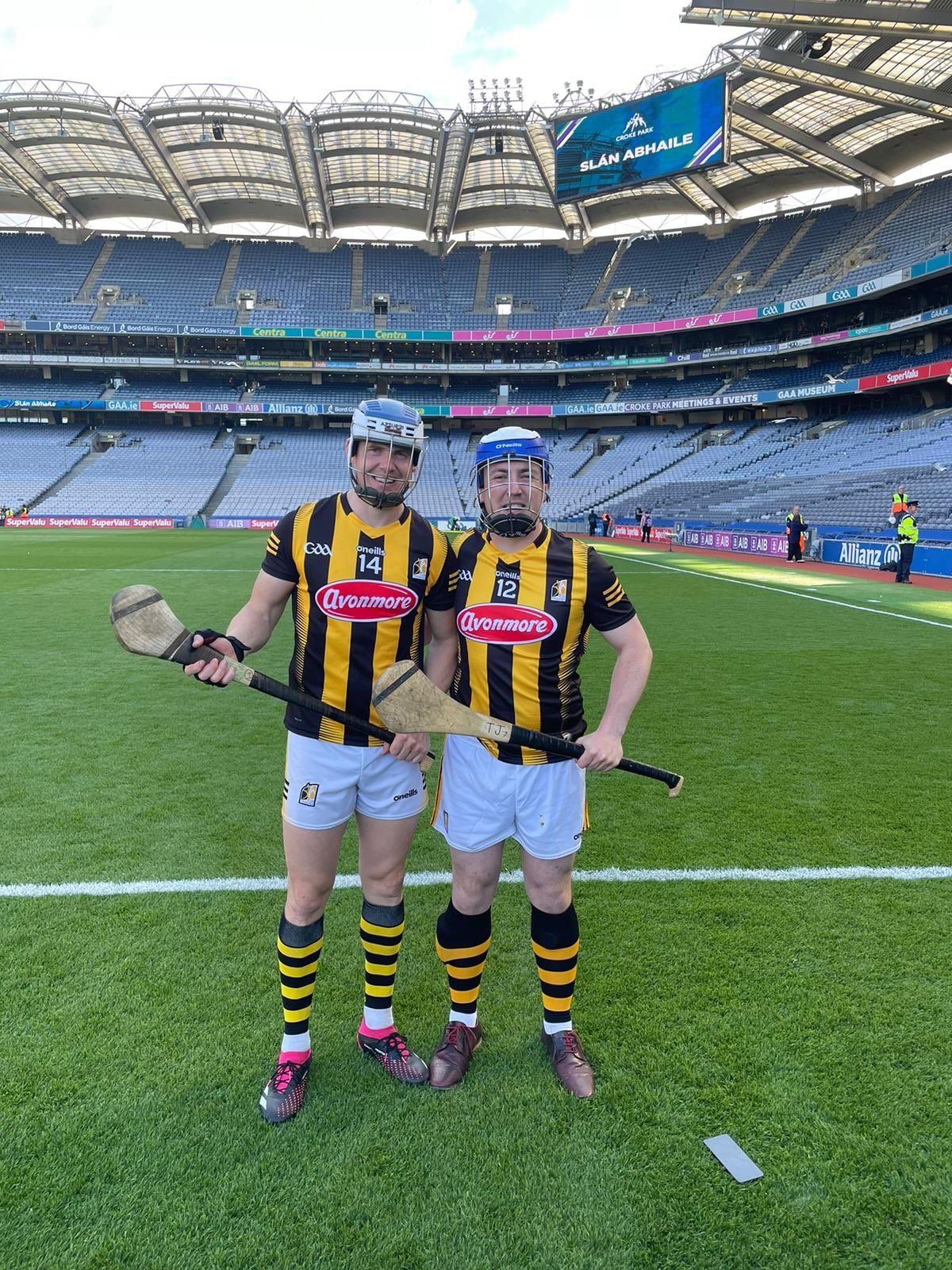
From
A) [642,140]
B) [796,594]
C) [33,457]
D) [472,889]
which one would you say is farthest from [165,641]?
[33,457]

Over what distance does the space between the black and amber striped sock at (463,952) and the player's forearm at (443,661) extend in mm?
913

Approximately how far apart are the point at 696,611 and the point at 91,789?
11.6 m

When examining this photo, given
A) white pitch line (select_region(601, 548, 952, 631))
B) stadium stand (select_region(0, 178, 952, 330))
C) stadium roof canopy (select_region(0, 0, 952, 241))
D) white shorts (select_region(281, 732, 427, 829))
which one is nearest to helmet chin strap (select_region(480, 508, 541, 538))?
white shorts (select_region(281, 732, 427, 829))

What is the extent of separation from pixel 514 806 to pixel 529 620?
0.72 meters

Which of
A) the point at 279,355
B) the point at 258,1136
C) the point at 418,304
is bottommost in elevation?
the point at 258,1136

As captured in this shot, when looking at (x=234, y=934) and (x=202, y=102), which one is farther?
(x=202, y=102)

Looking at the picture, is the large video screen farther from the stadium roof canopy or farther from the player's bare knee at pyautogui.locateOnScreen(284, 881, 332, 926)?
the player's bare knee at pyautogui.locateOnScreen(284, 881, 332, 926)

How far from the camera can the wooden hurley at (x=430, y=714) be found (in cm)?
265

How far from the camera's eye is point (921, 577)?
20.0 metres

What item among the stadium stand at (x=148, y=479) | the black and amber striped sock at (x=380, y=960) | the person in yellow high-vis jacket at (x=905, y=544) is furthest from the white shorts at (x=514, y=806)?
the stadium stand at (x=148, y=479)

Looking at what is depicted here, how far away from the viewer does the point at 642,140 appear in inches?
1479

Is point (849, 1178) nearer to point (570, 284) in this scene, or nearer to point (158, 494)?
point (158, 494)

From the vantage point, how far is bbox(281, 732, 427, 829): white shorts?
281cm

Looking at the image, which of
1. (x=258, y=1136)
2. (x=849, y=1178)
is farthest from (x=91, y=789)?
(x=849, y=1178)
